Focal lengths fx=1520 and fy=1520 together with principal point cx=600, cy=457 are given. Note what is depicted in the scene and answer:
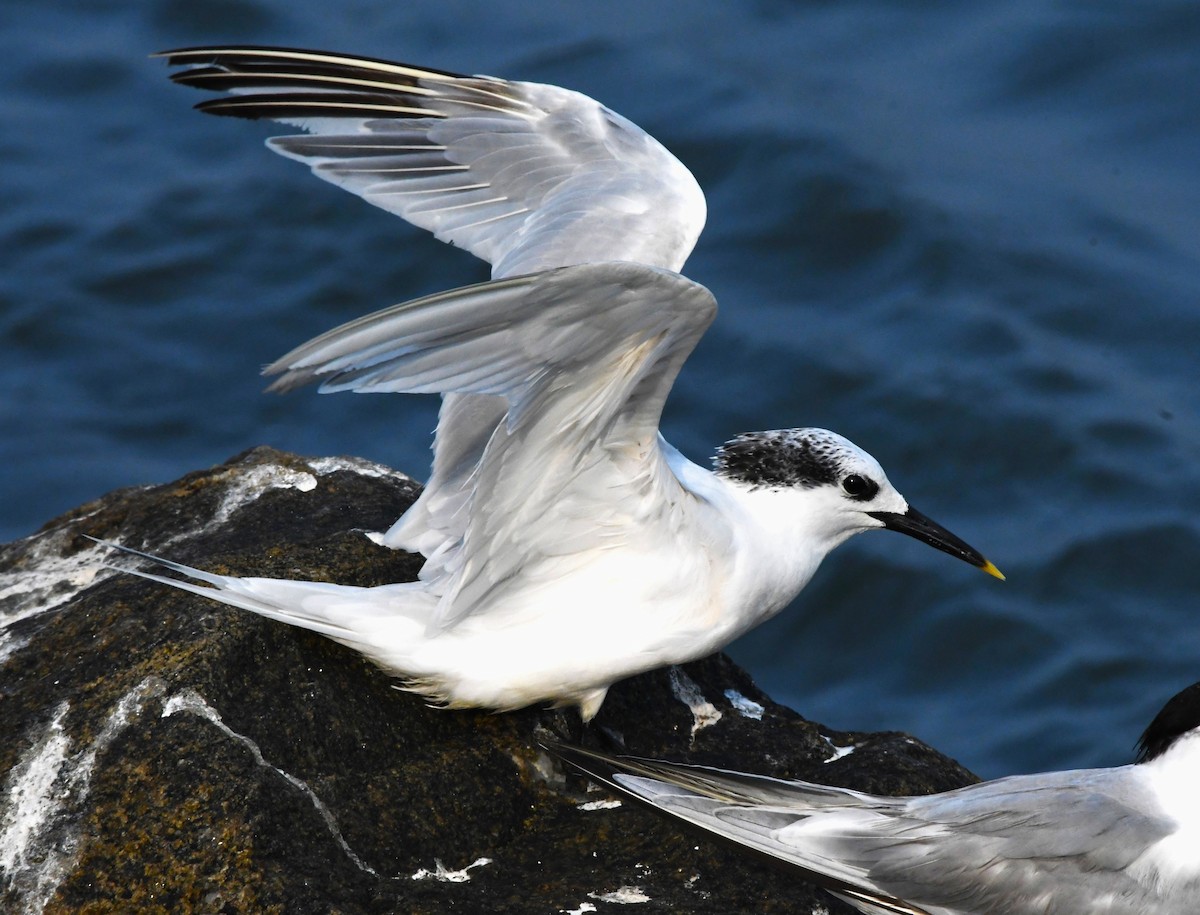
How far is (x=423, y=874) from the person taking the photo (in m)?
4.01

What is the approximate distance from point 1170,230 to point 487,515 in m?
6.92

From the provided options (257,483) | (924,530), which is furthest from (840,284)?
(257,483)

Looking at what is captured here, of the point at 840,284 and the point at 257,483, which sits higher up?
the point at 257,483

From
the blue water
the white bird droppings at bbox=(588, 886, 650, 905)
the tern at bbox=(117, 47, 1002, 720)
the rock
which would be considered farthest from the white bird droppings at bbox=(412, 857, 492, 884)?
the blue water

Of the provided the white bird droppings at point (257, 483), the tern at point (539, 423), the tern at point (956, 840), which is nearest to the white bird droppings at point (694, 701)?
the tern at point (539, 423)

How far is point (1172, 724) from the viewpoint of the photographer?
452cm

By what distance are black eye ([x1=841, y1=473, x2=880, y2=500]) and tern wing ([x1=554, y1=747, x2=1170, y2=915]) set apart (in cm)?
142

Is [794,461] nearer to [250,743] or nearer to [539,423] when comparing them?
[539,423]

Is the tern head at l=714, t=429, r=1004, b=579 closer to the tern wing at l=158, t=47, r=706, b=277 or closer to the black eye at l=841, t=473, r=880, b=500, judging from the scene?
the black eye at l=841, t=473, r=880, b=500

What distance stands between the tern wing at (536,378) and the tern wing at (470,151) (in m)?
1.00

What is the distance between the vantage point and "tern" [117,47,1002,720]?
373 cm

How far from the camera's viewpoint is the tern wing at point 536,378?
352cm

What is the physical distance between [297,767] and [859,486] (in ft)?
7.50

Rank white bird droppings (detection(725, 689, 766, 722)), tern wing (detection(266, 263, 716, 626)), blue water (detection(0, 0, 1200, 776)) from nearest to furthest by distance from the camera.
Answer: tern wing (detection(266, 263, 716, 626)), white bird droppings (detection(725, 689, 766, 722)), blue water (detection(0, 0, 1200, 776))
